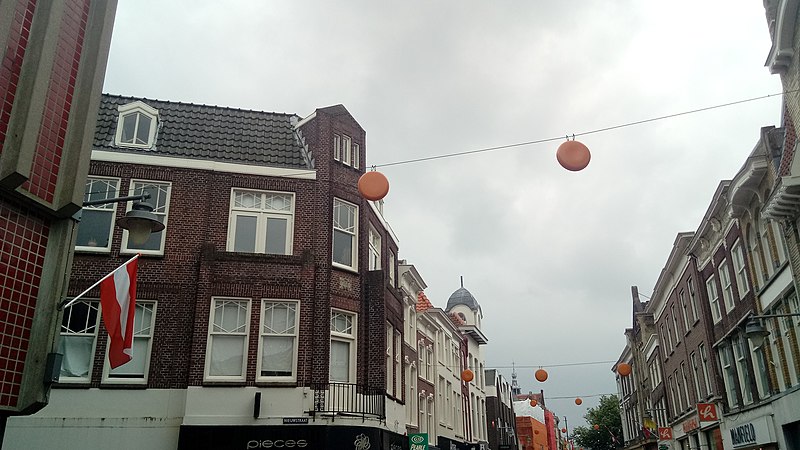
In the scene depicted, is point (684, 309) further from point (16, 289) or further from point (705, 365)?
point (16, 289)

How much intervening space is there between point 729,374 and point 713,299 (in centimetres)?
315

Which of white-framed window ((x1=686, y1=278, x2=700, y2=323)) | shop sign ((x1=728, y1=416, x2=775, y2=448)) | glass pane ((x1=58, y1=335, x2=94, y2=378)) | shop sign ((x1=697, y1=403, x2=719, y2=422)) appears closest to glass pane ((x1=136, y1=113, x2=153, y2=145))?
glass pane ((x1=58, y1=335, x2=94, y2=378))

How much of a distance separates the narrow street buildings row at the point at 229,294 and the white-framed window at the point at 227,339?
3 cm

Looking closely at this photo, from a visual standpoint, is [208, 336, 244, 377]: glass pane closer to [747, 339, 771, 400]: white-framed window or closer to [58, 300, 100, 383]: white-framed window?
[58, 300, 100, 383]: white-framed window

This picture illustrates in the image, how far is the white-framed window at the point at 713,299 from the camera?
2692 centimetres

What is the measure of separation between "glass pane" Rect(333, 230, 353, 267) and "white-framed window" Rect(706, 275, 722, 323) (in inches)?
599

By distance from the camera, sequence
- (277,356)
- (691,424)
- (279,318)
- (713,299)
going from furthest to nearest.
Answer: (691,424), (713,299), (279,318), (277,356)

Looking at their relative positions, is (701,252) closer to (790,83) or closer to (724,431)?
(724,431)

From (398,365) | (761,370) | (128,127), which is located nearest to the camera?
(128,127)

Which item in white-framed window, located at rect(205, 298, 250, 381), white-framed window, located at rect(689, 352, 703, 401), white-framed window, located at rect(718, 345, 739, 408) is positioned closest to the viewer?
white-framed window, located at rect(205, 298, 250, 381)

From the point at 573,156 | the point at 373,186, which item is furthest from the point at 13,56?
the point at 573,156

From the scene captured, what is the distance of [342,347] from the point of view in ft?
69.0

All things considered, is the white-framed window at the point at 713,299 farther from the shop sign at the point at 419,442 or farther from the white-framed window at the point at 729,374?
the shop sign at the point at 419,442

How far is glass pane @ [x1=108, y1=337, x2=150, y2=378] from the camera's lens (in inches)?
735
